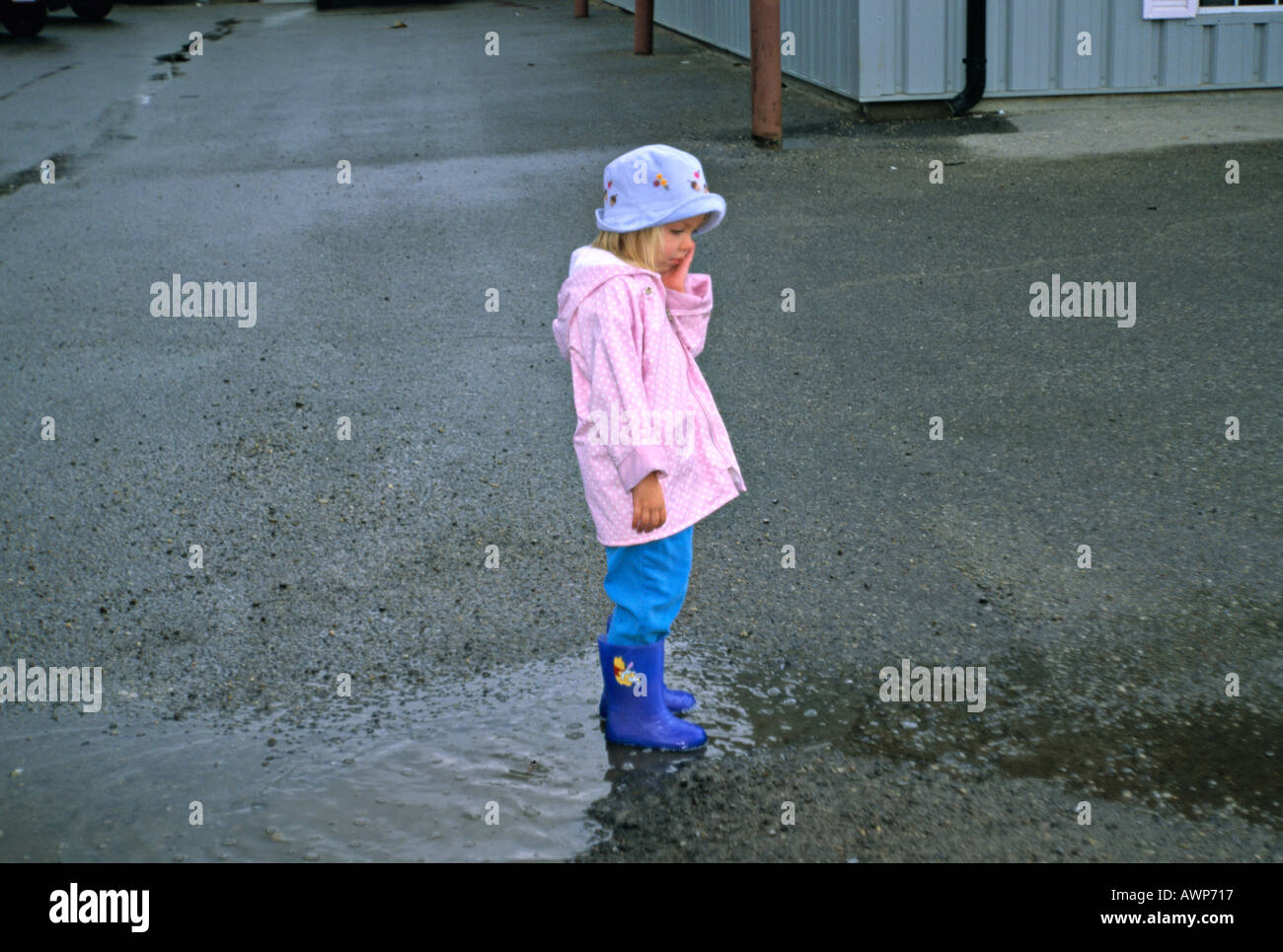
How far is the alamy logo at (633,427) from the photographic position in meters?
3.15

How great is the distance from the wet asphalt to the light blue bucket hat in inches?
52.2

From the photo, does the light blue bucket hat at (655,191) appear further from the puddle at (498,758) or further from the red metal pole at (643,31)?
the red metal pole at (643,31)

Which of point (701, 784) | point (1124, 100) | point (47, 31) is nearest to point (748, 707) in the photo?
point (701, 784)

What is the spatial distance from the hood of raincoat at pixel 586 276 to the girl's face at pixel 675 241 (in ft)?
0.16

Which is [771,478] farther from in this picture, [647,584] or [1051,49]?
[1051,49]

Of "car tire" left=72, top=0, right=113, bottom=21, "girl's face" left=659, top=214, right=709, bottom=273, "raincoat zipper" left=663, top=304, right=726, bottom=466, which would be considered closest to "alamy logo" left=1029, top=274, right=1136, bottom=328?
"raincoat zipper" left=663, top=304, right=726, bottom=466

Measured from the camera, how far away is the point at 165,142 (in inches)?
498

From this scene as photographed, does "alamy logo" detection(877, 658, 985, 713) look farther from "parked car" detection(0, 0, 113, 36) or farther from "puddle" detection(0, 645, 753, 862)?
"parked car" detection(0, 0, 113, 36)

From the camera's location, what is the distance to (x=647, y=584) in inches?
132

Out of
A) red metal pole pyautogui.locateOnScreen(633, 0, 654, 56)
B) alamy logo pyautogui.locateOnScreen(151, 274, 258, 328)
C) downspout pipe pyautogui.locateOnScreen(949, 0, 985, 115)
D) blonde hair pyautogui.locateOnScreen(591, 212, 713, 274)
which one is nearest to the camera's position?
blonde hair pyautogui.locateOnScreen(591, 212, 713, 274)

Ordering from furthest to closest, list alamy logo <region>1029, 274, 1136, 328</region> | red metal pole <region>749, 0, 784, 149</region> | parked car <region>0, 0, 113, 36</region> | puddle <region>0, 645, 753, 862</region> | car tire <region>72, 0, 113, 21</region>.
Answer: car tire <region>72, 0, 113, 21</region> → parked car <region>0, 0, 113, 36</region> → red metal pole <region>749, 0, 784, 149</region> → alamy logo <region>1029, 274, 1136, 328</region> → puddle <region>0, 645, 753, 862</region>

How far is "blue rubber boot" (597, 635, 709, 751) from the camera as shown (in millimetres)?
3418

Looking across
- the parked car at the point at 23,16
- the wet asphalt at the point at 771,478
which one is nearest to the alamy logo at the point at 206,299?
the wet asphalt at the point at 771,478
